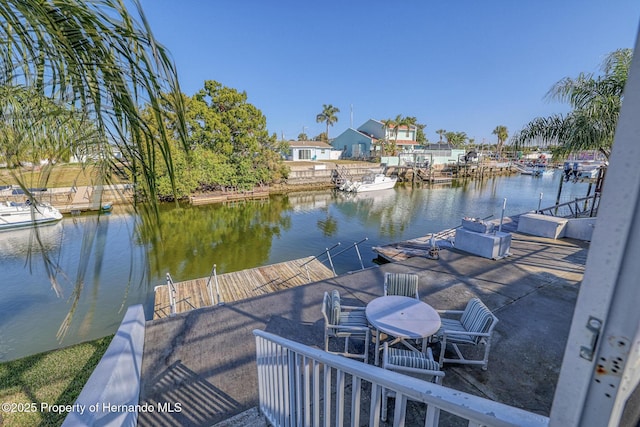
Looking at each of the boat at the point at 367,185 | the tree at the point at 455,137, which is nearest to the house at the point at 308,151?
the boat at the point at 367,185

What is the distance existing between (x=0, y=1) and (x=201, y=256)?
470 inches

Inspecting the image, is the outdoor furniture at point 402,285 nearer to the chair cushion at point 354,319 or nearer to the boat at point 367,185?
the chair cushion at point 354,319

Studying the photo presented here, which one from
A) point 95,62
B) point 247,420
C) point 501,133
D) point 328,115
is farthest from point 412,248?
point 501,133

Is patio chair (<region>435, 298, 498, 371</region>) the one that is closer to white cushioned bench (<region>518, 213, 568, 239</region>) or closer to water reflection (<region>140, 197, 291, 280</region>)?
water reflection (<region>140, 197, 291, 280</region>)

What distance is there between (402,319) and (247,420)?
197cm

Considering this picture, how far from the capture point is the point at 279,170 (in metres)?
27.2

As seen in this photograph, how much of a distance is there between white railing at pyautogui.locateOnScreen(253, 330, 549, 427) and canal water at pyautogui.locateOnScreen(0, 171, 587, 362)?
102 centimetres

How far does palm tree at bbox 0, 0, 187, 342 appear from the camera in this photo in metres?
1.14

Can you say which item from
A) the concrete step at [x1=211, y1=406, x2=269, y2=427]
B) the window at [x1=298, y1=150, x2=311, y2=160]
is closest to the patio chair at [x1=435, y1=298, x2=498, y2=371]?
the concrete step at [x1=211, y1=406, x2=269, y2=427]

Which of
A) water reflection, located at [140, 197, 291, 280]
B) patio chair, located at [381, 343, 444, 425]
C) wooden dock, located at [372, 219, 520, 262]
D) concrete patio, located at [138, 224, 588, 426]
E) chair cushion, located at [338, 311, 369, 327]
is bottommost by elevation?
water reflection, located at [140, 197, 291, 280]

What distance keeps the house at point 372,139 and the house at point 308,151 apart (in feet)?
14.8

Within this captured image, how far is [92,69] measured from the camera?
1.19 m

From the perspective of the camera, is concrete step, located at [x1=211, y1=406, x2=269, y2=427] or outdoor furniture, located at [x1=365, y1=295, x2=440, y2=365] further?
outdoor furniture, located at [x1=365, y1=295, x2=440, y2=365]

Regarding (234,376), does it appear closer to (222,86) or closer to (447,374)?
(447,374)
